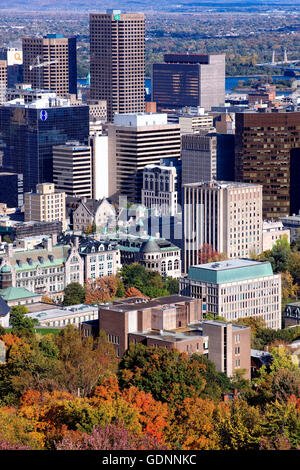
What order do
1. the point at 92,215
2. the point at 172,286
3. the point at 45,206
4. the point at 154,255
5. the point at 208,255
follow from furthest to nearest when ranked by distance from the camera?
the point at 45,206, the point at 92,215, the point at 208,255, the point at 154,255, the point at 172,286

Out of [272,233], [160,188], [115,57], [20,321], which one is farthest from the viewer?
[115,57]

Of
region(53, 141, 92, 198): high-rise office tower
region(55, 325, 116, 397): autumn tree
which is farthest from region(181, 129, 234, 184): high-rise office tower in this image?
region(55, 325, 116, 397): autumn tree

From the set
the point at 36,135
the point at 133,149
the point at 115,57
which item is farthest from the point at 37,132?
the point at 115,57

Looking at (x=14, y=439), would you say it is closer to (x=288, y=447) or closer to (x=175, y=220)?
(x=288, y=447)

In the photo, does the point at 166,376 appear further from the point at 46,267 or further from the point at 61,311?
the point at 46,267

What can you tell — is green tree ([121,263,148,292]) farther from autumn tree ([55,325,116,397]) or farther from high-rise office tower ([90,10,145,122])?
high-rise office tower ([90,10,145,122])
